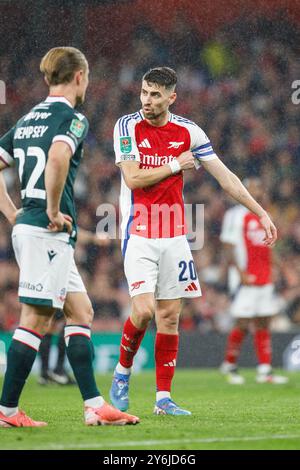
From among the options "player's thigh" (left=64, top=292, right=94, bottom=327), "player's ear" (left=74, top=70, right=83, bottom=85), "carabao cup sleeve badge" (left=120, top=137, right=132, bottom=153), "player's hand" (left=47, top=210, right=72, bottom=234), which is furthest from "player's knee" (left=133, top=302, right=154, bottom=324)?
"player's ear" (left=74, top=70, right=83, bottom=85)

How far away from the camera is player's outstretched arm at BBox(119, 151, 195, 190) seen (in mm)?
6418

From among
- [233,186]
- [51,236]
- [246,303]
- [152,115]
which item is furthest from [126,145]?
[246,303]

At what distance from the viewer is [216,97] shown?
54.9 feet

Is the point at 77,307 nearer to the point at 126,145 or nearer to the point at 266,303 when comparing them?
the point at 126,145

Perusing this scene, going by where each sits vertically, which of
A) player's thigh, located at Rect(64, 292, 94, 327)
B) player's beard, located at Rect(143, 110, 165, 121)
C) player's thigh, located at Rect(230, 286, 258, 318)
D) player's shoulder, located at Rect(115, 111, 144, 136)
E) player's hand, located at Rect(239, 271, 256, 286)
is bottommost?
player's thigh, located at Rect(230, 286, 258, 318)

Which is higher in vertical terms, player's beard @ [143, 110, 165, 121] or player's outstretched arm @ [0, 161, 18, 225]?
player's beard @ [143, 110, 165, 121]

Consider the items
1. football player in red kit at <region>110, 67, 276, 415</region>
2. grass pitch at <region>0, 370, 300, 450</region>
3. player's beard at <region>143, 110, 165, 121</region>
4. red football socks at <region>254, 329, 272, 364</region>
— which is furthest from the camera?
red football socks at <region>254, 329, 272, 364</region>

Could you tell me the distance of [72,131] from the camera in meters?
5.38

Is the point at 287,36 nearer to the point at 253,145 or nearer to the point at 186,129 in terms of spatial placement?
the point at 253,145

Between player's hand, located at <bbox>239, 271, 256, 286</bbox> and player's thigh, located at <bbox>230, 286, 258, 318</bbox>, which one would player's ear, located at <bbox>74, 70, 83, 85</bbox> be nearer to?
player's hand, located at <bbox>239, 271, 256, 286</bbox>

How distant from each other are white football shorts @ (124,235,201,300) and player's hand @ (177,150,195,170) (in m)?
0.50

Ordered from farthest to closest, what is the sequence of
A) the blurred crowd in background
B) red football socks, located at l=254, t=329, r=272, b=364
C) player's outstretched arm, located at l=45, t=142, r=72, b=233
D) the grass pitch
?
1. the blurred crowd in background
2. red football socks, located at l=254, t=329, r=272, b=364
3. player's outstretched arm, located at l=45, t=142, r=72, b=233
4. the grass pitch

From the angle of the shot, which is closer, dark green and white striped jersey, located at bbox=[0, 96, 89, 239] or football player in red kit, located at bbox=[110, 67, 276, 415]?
dark green and white striped jersey, located at bbox=[0, 96, 89, 239]

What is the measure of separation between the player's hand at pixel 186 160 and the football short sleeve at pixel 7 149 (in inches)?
47.5
